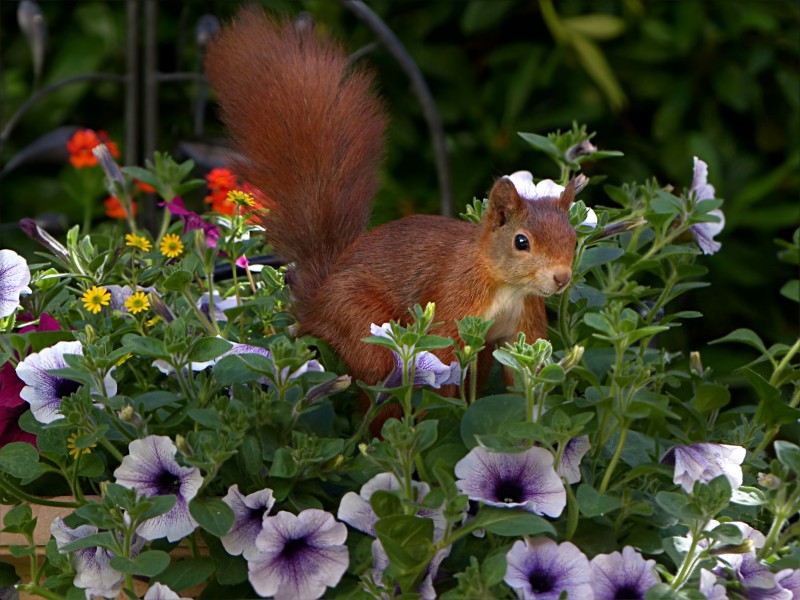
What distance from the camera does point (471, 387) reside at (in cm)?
73

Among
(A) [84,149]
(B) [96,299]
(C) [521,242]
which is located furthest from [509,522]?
(A) [84,149]

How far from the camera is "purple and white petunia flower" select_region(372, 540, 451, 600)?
646mm

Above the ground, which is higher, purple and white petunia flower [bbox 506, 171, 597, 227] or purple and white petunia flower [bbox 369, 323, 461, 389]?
purple and white petunia flower [bbox 506, 171, 597, 227]

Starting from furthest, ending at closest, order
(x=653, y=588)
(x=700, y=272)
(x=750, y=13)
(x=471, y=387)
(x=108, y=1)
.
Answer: (x=108, y=1), (x=750, y=13), (x=700, y=272), (x=471, y=387), (x=653, y=588)

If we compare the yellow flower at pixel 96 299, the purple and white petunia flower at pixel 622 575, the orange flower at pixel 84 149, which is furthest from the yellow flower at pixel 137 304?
the orange flower at pixel 84 149

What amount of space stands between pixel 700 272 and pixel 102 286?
0.47 meters

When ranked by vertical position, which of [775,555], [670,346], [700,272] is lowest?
[670,346]

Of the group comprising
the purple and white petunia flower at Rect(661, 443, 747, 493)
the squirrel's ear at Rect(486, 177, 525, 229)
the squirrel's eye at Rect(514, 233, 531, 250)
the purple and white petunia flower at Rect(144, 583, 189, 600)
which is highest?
the squirrel's ear at Rect(486, 177, 525, 229)

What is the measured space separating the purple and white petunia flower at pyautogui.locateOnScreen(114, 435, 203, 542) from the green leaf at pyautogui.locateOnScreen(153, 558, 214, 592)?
0.02m

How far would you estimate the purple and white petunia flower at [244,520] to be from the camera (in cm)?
67

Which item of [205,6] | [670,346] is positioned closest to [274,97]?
[670,346]

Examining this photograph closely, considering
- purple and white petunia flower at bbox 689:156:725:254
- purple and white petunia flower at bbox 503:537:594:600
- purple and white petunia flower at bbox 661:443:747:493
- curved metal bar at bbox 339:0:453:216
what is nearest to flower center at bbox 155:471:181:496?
purple and white petunia flower at bbox 503:537:594:600

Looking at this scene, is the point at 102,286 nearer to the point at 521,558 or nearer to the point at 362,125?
the point at 362,125

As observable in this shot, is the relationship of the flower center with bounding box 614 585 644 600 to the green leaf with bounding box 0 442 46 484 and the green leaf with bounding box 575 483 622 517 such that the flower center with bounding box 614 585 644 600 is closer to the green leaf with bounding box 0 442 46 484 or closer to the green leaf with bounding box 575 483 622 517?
the green leaf with bounding box 575 483 622 517
